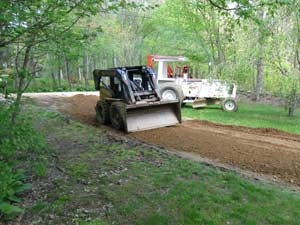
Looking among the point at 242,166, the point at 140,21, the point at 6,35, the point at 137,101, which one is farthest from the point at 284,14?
the point at 140,21

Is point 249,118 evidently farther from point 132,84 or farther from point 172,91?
point 132,84

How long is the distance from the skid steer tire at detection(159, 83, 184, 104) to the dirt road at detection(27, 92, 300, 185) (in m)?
3.03

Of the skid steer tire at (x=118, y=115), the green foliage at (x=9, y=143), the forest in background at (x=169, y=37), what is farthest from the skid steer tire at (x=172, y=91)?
the green foliage at (x=9, y=143)

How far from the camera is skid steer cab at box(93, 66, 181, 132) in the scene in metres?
7.77

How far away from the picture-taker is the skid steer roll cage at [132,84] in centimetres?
786

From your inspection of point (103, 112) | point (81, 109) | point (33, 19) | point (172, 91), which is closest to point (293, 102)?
point (172, 91)

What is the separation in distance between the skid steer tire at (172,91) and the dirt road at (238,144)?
3.03 meters

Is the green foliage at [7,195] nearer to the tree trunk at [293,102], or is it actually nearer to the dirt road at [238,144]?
the dirt road at [238,144]

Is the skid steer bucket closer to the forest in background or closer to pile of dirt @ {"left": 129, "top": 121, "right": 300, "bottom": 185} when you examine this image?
pile of dirt @ {"left": 129, "top": 121, "right": 300, "bottom": 185}

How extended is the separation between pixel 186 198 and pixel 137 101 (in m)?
4.41

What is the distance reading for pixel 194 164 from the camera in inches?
204

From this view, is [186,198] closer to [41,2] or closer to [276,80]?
[41,2]

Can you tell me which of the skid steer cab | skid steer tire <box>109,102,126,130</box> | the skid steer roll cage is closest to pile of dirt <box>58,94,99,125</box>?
the skid steer cab

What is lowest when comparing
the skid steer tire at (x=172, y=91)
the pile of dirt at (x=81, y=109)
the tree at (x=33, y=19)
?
the pile of dirt at (x=81, y=109)
